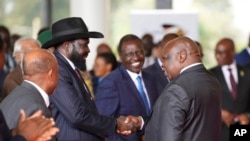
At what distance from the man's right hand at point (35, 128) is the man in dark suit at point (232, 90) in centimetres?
550

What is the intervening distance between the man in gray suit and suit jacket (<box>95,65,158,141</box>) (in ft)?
7.27

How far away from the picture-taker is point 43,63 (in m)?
6.17

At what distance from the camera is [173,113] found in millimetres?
6676

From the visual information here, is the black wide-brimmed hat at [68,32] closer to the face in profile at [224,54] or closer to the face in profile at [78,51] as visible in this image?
the face in profile at [78,51]

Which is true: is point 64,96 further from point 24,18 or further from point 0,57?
point 24,18

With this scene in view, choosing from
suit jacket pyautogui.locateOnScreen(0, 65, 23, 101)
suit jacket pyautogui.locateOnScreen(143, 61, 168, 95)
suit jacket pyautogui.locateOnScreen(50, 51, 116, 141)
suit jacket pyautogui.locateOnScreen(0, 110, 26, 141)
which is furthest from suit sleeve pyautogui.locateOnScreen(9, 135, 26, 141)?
suit jacket pyautogui.locateOnScreen(143, 61, 168, 95)

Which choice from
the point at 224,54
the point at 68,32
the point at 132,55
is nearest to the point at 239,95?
the point at 224,54

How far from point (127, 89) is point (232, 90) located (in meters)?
2.78

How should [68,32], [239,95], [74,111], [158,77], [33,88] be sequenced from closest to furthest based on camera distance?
[33,88] < [74,111] < [68,32] < [158,77] < [239,95]

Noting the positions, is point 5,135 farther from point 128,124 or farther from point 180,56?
point 128,124

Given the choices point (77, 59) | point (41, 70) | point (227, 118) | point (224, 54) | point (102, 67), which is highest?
point (41, 70)

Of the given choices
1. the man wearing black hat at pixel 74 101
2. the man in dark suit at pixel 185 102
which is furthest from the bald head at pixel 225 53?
the man in dark suit at pixel 185 102

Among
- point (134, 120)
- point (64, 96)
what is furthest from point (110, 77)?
point (64, 96)

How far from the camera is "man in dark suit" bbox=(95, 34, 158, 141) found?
332 inches
